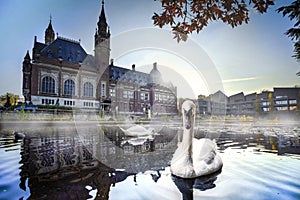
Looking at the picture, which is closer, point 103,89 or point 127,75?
point 103,89

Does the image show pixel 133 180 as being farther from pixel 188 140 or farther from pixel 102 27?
pixel 102 27

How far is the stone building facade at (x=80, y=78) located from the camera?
3122cm

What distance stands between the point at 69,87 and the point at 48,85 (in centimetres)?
369

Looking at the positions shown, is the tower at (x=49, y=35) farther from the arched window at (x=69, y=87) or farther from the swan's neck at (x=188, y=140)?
the swan's neck at (x=188, y=140)

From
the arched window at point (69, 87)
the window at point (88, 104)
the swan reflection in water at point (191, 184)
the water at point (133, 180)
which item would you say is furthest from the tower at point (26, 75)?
the swan reflection in water at point (191, 184)

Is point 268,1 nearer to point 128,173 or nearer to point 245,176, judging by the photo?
point 245,176

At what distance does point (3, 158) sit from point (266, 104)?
221 ft

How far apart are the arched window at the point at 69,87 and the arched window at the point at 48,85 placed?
2231 mm

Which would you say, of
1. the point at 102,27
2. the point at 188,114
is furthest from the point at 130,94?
the point at 188,114

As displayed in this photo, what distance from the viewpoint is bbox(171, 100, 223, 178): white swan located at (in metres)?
3.17

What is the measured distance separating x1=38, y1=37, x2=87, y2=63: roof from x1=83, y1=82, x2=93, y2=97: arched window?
16.6ft

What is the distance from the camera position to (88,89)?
3734 centimetres

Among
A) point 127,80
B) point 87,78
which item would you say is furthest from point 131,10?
point 127,80

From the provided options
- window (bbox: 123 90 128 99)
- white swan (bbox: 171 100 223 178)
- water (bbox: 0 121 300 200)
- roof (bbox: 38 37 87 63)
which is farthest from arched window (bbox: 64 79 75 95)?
white swan (bbox: 171 100 223 178)
